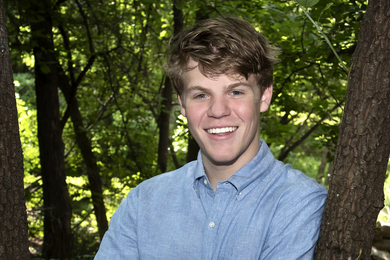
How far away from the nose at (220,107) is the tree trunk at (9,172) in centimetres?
105

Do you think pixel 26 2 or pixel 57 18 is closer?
pixel 26 2

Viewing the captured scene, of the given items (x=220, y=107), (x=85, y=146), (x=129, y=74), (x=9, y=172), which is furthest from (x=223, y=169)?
(x=129, y=74)

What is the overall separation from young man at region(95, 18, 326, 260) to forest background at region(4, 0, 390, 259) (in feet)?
1.69

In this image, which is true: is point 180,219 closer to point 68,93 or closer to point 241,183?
point 241,183

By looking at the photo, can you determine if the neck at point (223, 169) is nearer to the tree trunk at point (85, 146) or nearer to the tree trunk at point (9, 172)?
the tree trunk at point (9, 172)

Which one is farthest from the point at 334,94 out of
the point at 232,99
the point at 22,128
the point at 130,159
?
the point at 22,128

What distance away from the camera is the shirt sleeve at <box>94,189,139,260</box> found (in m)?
1.83

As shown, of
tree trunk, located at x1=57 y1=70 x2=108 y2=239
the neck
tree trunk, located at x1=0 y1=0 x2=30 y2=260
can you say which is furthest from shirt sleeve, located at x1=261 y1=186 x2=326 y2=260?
tree trunk, located at x1=57 y1=70 x2=108 y2=239

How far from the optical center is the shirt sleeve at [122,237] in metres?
1.83

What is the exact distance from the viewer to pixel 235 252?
159cm

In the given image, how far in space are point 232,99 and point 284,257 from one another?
0.72m

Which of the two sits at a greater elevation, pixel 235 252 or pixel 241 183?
pixel 241 183

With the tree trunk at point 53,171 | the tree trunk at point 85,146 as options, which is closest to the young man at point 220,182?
the tree trunk at point 53,171

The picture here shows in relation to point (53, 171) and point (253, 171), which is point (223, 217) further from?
point (53, 171)
